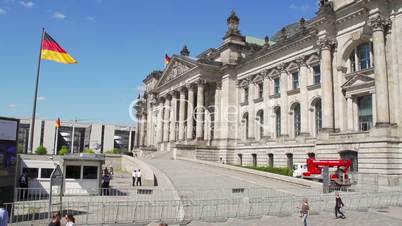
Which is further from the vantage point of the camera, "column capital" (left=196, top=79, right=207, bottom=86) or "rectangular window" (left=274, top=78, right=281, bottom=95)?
"column capital" (left=196, top=79, right=207, bottom=86)

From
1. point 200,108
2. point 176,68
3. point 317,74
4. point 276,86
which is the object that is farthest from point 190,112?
point 317,74

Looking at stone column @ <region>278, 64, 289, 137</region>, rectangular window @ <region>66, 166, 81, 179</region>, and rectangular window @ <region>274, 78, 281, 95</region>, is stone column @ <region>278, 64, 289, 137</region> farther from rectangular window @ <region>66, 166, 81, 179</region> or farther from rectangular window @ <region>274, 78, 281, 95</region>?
rectangular window @ <region>66, 166, 81, 179</region>

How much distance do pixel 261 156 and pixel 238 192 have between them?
2628 centimetres

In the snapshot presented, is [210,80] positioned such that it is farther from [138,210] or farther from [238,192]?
[138,210]

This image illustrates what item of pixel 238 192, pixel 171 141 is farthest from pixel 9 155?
pixel 171 141

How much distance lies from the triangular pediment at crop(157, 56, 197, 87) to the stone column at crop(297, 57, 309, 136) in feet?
67.7

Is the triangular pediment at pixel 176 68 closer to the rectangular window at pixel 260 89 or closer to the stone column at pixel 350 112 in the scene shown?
the rectangular window at pixel 260 89

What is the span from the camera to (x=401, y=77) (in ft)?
109

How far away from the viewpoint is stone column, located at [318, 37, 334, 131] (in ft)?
129

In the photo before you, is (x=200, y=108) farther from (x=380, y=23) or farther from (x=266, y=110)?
(x=380, y=23)

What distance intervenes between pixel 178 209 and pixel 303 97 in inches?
1264

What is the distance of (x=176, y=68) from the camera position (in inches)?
2781

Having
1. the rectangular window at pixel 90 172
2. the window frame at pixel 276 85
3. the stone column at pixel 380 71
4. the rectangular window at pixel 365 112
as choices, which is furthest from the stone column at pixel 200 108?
the rectangular window at pixel 90 172

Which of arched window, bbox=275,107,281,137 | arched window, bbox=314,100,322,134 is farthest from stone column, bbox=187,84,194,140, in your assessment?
arched window, bbox=314,100,322,134
